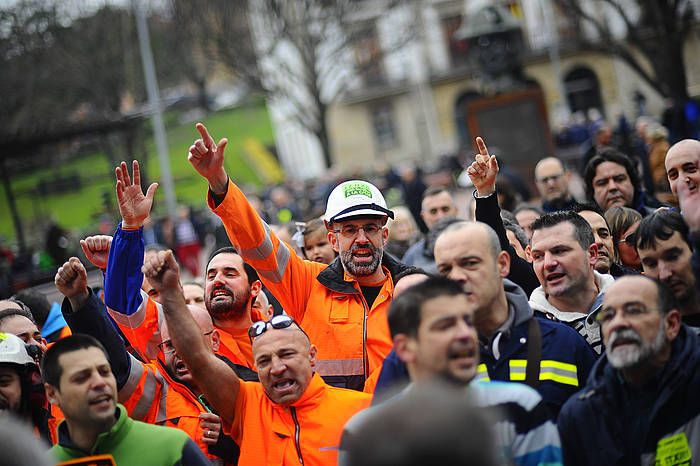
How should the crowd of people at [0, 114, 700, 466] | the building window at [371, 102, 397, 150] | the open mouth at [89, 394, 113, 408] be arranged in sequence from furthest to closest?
the building window at [371, 102, 397, 150] < the open mouth at [89, 394, 113, 408] < the crowd of people at [0, 114, 700, 466]

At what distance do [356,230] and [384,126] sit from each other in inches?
1950

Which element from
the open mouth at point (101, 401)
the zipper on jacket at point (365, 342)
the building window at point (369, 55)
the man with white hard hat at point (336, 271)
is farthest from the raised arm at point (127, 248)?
the building window at point (369, 55)

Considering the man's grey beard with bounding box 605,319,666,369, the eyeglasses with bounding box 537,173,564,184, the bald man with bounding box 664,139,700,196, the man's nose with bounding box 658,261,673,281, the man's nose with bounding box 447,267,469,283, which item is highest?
the bald man with bounding box 664,139,700,196

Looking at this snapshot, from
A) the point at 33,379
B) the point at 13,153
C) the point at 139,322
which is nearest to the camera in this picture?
the point at 33,379

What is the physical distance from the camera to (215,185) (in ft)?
19.1

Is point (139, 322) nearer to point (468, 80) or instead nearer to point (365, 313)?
point (365, 313)

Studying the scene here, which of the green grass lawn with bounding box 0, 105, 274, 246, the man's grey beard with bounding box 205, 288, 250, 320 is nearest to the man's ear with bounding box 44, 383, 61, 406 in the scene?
the man's grey beard with bounding box 205, 288, 250, 320

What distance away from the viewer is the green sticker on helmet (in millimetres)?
6129

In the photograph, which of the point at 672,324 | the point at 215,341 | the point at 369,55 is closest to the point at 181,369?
the point at 215,341

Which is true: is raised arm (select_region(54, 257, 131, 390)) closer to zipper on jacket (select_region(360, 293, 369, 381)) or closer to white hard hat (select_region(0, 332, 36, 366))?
white hard hat (select_region(0, 332, 36, 366))

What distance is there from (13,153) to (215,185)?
13481 millimetres

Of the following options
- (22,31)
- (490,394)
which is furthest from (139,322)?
(22,31)

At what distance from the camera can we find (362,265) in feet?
19.5

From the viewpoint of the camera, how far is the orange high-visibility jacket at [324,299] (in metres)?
5.70
